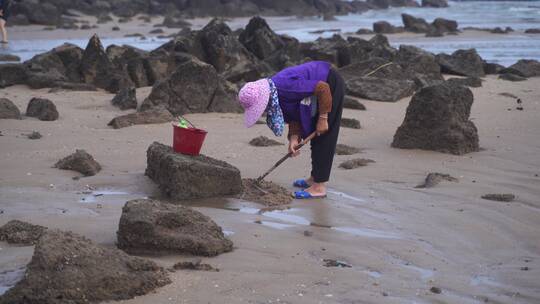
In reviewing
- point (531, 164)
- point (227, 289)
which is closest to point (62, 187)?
point (227, 289)

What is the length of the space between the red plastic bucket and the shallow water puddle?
2.22 meters

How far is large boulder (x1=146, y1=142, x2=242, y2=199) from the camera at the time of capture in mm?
6160

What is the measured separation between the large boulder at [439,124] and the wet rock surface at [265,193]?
231 cm

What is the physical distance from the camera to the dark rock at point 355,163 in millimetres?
7532

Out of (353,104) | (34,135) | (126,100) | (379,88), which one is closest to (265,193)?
(34,135)

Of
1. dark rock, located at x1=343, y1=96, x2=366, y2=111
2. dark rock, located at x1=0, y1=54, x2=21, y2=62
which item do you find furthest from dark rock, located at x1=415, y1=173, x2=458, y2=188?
dark rock, located at x1=0, y1=54, x2=21, y2=62

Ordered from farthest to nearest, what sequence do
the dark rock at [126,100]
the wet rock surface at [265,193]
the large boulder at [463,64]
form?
the large boulder at [463,64]
the dark rock at [126,100]
the wet rock surface at [265,193]

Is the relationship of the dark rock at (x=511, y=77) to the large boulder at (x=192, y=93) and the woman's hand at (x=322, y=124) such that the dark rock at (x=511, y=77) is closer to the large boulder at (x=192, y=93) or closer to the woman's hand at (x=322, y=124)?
the large boulder at (x=192, y=93)

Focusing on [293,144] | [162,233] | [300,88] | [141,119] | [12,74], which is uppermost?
[300,88]

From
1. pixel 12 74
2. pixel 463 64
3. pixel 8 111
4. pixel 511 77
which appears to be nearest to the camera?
pixel 8 111

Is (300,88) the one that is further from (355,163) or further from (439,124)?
(439,124)

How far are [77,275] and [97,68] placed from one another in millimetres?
10207

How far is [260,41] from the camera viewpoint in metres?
18.4

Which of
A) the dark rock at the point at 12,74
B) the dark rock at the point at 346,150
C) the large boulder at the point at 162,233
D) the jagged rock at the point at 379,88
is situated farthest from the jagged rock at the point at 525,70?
the large boulder at the point at 162,233
